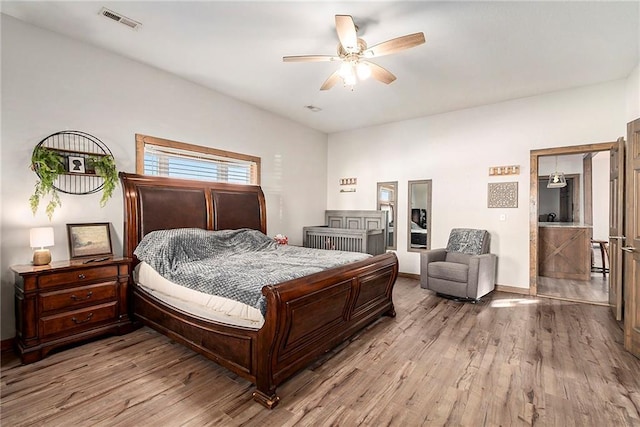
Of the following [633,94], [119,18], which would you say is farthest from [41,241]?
[633,94]

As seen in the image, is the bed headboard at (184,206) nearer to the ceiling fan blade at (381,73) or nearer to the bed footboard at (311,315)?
the bed footboard at (311,315)

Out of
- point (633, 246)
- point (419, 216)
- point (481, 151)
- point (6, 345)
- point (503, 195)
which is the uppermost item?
point (481, 151)

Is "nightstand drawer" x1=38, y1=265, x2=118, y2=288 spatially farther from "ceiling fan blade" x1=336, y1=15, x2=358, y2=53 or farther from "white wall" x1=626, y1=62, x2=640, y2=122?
"white wall" x1=626, y1=62, x2=640, y2=122

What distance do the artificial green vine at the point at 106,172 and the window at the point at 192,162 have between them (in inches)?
13.2

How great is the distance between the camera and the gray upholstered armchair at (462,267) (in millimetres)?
4275

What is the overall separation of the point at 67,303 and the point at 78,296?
95 millimetres

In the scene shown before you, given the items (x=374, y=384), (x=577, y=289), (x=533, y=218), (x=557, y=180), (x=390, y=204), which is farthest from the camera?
(x=557, y=180)

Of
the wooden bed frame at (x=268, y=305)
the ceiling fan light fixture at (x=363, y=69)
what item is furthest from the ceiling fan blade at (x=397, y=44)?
the wooden bed frame at (x=268, y=305)

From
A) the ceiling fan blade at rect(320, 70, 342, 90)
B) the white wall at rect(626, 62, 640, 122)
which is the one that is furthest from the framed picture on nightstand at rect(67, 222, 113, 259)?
the white wall at rect(626, 62, 640, 122)

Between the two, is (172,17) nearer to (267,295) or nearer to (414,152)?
(267,295)

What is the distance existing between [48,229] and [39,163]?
67 centimetres

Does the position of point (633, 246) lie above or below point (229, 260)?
above

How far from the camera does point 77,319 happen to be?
287 cm

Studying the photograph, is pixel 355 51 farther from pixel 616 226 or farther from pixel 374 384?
pixel 616 226
